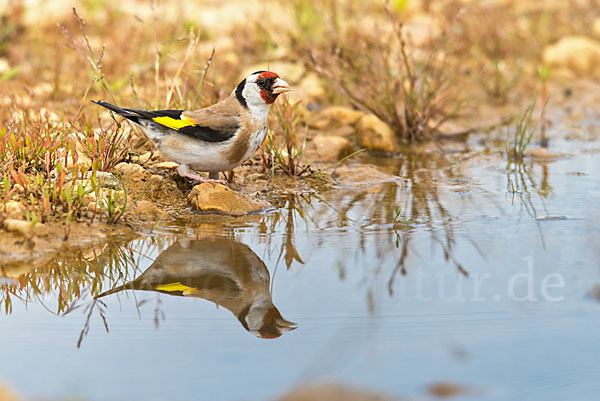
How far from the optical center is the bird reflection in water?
3.08 m

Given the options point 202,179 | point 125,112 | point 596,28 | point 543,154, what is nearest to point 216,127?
point 202,179

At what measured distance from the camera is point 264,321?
3.03 metres

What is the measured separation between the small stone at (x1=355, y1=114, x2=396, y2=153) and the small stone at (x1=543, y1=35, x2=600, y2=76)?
3943mm

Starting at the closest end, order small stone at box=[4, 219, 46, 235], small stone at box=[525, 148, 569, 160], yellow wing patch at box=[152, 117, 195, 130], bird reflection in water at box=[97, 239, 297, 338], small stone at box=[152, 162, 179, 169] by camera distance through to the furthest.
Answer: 1. bird reflection in water at box=[97, 239, 297, 338]
2. small stone at box=[4, 219, 46, 235]
3. yellow wing patch at box=[152, 117, 195, 130]
4. small stone at box=[152, 162, 179, 169]
5. small stone at box=[525, 148, 569, 160]

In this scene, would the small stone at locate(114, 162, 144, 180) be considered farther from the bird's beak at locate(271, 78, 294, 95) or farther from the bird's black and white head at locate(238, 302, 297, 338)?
the bird's black and white head at locate(238, 302, 297, 338)

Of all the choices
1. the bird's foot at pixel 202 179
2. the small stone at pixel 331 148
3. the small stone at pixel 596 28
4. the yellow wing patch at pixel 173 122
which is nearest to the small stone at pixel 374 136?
the small stone at pixel 331 148

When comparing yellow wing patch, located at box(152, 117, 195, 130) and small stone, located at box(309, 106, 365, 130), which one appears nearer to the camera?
yellow wing patch, located at box(152, 117, 195, 130)

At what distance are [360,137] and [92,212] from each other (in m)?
2.78

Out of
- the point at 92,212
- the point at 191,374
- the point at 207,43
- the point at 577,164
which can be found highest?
the point at 207,43

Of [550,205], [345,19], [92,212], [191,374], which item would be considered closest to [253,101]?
[92,212]

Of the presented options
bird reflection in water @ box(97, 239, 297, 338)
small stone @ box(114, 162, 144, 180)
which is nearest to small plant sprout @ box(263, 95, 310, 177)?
small stone @ box(114, 162, 144, 180)

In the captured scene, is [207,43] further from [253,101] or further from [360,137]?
[253,101]

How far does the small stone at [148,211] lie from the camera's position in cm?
444

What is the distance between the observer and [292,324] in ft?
9.78
